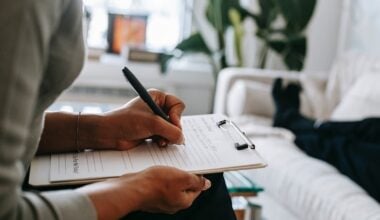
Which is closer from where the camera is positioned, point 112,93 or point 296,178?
point 296,178

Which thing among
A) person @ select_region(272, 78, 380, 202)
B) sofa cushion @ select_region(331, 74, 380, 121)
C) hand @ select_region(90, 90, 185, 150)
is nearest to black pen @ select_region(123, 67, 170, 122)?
hand @ select_region(90, 90, 185, 150)

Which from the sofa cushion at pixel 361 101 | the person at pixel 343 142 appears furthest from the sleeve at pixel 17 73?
the sofa cushion at pixel 361 101

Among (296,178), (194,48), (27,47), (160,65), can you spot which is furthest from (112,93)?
(27,47)

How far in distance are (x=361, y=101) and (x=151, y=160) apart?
1513 millimetres

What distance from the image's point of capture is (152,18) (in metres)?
3.24

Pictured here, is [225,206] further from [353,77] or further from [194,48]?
[194,48]

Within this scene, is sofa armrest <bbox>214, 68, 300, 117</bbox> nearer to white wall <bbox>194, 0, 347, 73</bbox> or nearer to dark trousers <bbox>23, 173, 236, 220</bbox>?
white wall <bbox>194, 0, 347, 73</bbox>

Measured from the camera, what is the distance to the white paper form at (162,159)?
0.74 meters

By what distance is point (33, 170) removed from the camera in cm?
74

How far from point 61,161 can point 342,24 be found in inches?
103

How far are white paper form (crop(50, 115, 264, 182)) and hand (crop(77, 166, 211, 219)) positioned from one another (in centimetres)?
6

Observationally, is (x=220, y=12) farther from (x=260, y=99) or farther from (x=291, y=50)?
(x=260, y=99)

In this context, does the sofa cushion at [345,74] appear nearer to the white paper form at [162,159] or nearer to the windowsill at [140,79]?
the windowsill at [140,79]

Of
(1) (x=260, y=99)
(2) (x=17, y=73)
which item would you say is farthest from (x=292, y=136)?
(2) (x=17, y=73)
